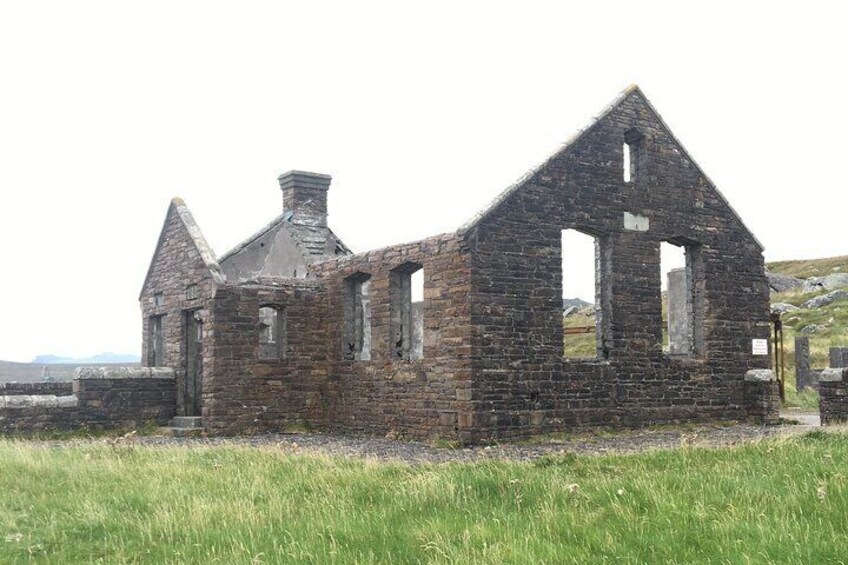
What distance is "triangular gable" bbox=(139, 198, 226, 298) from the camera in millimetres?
19017

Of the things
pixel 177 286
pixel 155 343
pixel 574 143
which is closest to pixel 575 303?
pixel 155 343

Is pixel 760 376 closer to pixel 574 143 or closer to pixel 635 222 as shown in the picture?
pixel 635 222

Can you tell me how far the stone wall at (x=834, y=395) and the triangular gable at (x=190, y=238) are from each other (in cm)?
1199

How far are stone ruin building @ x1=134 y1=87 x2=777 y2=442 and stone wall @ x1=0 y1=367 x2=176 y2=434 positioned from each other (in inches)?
17.4

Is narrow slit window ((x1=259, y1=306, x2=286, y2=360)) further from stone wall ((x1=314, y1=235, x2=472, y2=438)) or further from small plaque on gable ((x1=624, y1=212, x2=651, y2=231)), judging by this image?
small plaque on gable ((x1=624, y1=212, x2=651, y2=231))

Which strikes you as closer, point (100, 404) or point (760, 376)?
point (100, 404)

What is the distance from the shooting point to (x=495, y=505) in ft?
29.2

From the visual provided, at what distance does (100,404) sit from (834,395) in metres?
14.5

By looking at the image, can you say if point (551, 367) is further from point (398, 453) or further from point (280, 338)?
point (280, 338)

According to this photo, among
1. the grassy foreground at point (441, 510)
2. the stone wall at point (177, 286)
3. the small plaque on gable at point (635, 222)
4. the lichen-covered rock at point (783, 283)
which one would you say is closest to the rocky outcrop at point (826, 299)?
the lichen-covered rock at point (783, 283)

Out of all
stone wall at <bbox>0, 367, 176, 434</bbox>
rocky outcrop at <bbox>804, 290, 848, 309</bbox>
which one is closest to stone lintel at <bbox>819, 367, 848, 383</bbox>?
stone wall at <bbox>0, 367, 176, 434</bbox>

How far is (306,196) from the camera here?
23844 mm

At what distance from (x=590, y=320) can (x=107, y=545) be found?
52.0 m

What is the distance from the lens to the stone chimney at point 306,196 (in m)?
23.6
